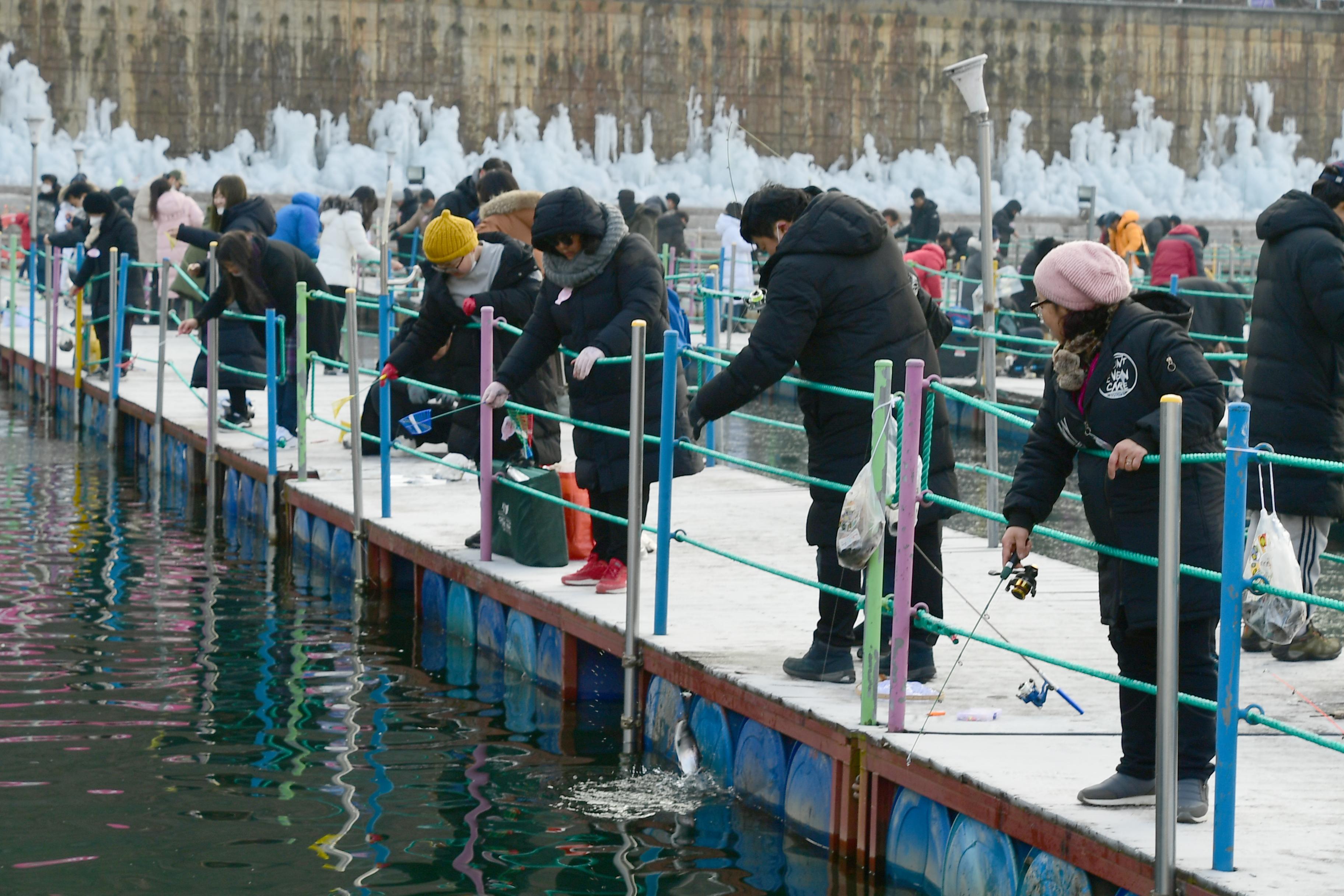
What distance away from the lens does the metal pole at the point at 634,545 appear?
20.3 ft

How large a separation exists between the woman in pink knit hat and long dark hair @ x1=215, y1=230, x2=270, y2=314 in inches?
272

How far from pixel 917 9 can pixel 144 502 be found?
95.8 ft

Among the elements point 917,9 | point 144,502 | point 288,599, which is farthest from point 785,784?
point 917,9

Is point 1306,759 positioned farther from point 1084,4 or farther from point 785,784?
point 1084,4

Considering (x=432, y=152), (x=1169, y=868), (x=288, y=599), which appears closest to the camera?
(x=1169, y=868)

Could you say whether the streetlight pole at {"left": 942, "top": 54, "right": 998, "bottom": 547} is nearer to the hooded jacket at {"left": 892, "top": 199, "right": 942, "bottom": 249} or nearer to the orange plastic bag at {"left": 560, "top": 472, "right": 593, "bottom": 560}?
the orange plastic bag at {"left": 560, "top": 472, "right": 593, "bottom": 560}

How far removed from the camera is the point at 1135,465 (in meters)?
3.95

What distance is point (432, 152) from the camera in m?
35.0

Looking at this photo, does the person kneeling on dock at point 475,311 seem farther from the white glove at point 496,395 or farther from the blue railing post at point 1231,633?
the blue railing post at point 1231,633

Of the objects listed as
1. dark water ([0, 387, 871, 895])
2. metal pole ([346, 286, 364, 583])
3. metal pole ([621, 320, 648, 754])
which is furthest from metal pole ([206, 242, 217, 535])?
metal pole ([621, 320, 648, 754])

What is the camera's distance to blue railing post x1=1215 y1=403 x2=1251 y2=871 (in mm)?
3607

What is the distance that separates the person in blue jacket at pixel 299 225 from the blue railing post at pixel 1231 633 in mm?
9773

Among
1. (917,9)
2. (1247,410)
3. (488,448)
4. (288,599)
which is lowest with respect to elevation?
(288,599)

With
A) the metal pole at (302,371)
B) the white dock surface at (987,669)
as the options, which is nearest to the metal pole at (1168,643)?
the white dock surface at (987,669)
